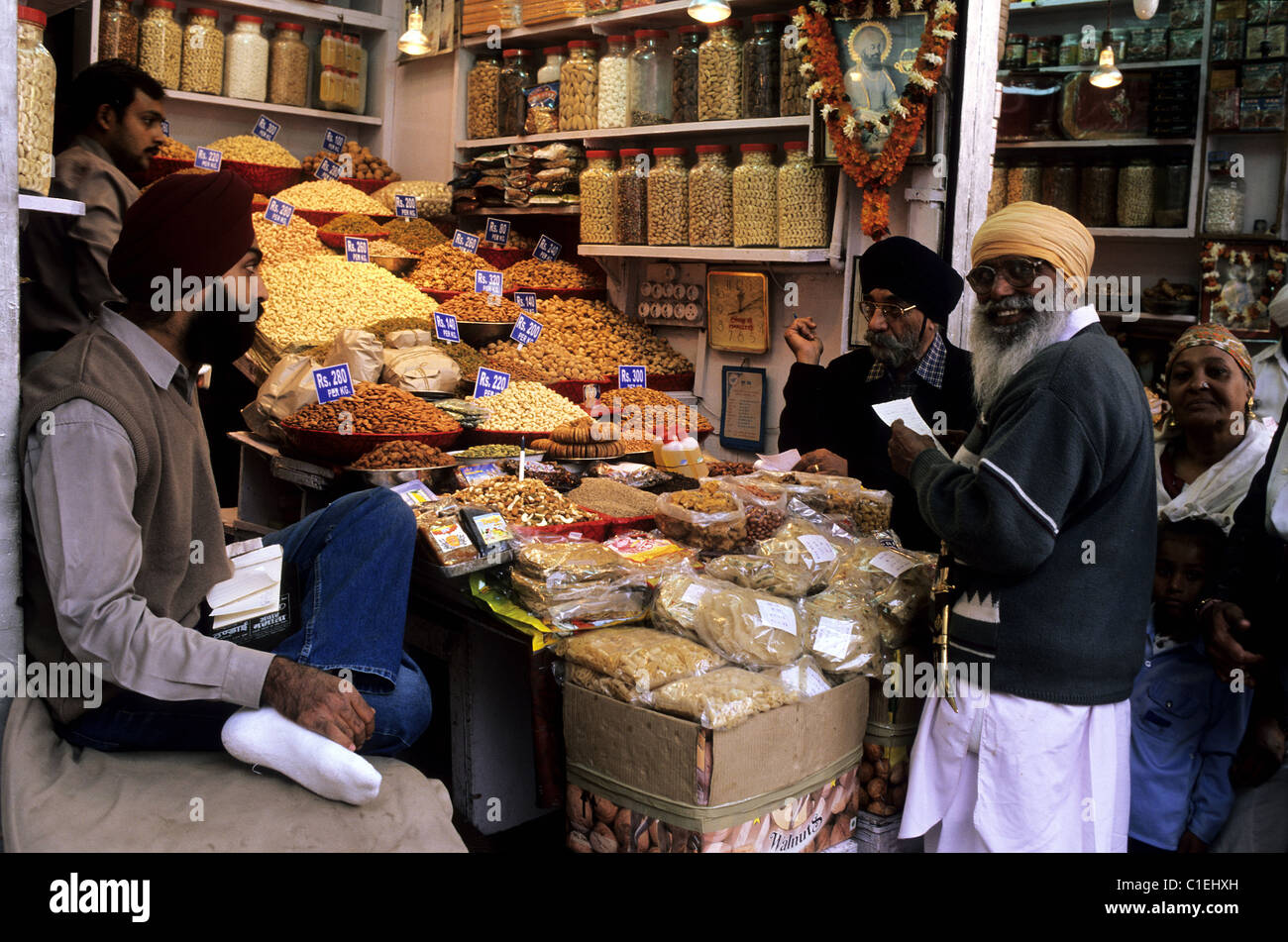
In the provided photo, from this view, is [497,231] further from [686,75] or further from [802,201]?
[802,201]

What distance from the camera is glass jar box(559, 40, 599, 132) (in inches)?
171

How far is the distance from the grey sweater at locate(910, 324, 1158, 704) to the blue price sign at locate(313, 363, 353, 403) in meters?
1.76

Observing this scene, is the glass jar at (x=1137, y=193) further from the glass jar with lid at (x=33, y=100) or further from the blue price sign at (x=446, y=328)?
the glass jar with lid at (x=33, y=100)

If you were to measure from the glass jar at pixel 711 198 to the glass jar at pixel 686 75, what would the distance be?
7.1 inches

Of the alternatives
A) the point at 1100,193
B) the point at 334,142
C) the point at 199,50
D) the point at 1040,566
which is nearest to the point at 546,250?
the point at 334,142

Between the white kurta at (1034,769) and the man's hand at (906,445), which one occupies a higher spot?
the man's hand at (906,445)

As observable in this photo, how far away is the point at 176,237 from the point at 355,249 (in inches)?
A: 105

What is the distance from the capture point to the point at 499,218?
4898mm

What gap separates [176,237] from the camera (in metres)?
1.66

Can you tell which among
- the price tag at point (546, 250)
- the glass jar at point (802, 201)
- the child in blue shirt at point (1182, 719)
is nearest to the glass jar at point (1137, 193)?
the glass jar at point (802, 201)

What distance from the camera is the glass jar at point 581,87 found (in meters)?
4.34

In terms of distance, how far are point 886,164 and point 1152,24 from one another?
1.94m

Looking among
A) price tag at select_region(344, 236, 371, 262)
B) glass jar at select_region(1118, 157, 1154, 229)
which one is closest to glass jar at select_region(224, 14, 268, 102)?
price tag at select_region(344, 236, 371, 262)

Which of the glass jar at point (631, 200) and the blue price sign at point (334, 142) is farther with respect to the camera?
the blue price sign at point (334, 142)
